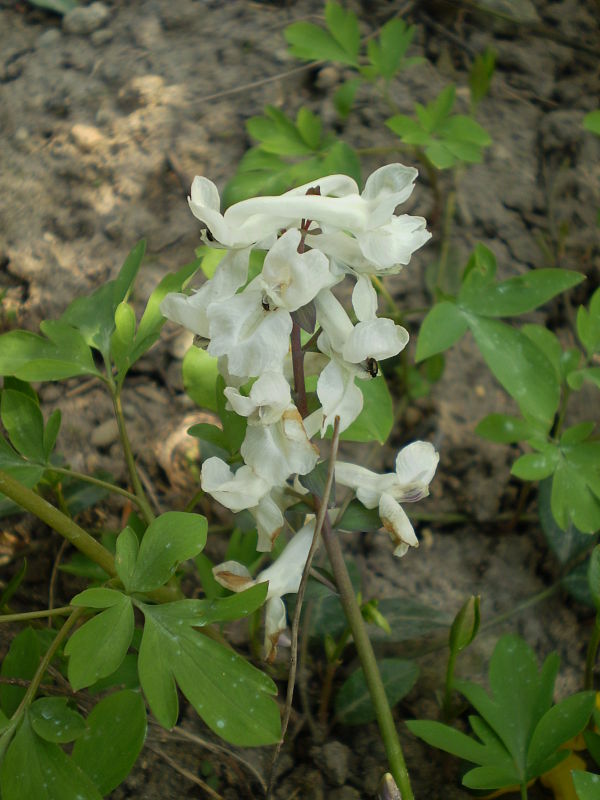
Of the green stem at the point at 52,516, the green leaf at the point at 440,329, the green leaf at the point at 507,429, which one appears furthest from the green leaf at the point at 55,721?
the green leaf at the point at 507,429

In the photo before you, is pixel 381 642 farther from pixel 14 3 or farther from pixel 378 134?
pixel 14 3

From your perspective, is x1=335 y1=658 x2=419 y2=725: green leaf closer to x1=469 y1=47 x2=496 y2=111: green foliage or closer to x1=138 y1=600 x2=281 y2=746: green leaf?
x1=138 y1=600 x2=281 y2=746: green leaf

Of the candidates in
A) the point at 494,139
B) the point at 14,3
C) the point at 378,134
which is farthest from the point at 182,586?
the point at 14,3

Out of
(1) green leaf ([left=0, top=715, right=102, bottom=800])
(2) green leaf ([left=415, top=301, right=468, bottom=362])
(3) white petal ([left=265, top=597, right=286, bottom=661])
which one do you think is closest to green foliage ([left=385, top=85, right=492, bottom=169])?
(2) green leaf ([left=415, top=301, right=468, bottom=362])

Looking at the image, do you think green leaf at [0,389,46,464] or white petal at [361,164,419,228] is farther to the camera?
green leaf at [0,389,46,464]

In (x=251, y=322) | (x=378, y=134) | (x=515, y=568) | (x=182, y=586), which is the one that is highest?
(x=251, y=322)

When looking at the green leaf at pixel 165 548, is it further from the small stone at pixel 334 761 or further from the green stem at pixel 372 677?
the small stone at pixel 334 761
